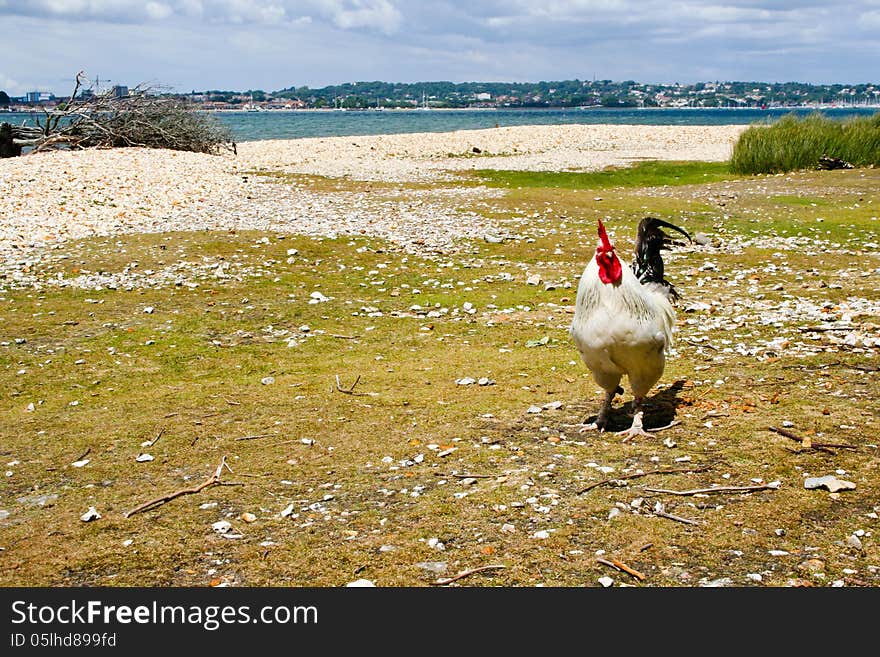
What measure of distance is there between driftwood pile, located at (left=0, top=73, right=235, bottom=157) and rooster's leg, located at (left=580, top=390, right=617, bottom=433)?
3680 centimetres

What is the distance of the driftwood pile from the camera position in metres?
40.6

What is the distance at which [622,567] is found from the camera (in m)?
5.82

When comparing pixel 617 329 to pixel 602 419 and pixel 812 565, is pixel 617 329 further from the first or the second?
pixel 812 565

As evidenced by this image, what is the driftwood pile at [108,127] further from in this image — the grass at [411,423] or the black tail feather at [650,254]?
the black tail feather at [650,254]

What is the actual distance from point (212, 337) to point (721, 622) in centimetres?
961

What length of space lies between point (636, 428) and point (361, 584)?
3.95 metres

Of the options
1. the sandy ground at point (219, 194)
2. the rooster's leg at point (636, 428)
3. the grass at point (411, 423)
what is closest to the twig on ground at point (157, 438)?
the grass at point (411, 423)

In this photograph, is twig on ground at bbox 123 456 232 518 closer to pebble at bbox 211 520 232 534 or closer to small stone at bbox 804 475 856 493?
pebble at bbox 211 520 232 534

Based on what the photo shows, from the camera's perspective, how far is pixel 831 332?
38.4ft

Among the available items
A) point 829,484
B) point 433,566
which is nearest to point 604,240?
point 829,484

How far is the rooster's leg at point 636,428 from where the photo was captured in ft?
Result: 28.2

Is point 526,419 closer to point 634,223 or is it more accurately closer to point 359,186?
point 634,223

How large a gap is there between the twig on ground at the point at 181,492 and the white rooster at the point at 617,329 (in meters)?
3.72

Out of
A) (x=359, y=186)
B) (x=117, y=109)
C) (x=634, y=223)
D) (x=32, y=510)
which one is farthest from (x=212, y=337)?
(x=117, y=109)
